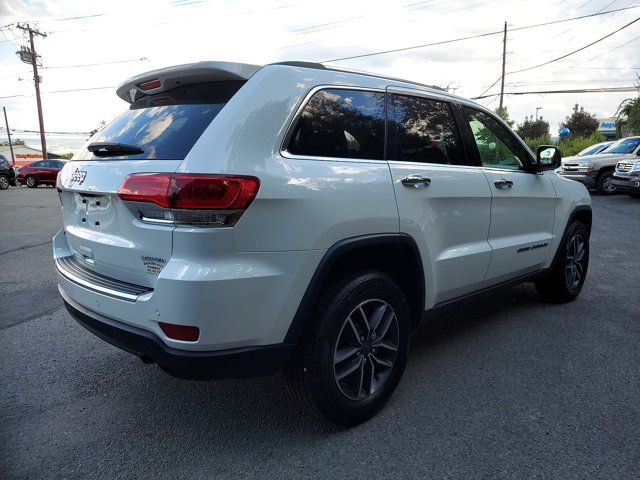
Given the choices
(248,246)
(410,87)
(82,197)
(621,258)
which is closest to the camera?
(248,246)

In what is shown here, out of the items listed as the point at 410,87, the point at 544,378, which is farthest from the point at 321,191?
the point at 544,378

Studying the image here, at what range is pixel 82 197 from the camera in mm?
2656

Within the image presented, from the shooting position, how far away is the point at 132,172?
7.51 ft

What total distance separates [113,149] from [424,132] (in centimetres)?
184

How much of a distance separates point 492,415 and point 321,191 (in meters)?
1.60

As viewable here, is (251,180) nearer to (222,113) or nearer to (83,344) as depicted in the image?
(222,113)

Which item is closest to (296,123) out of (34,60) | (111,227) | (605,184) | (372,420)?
(111,227)

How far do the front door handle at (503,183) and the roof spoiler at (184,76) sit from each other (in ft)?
Result: 6.43

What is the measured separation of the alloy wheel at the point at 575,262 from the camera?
469cm

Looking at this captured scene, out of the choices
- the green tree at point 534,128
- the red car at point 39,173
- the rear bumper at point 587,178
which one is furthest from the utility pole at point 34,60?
the green tree at point 534,128

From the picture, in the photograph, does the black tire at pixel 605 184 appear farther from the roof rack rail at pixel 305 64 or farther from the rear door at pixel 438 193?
the roof rack rail at pixel 305 64

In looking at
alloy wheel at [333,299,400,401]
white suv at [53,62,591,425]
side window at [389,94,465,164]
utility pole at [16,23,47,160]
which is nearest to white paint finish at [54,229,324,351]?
white suv at [53,62,591,425]

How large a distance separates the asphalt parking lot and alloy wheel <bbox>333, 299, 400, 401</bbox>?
8.7 inches

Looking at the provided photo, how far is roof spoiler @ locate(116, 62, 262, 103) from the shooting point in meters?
2.42
